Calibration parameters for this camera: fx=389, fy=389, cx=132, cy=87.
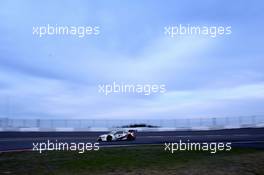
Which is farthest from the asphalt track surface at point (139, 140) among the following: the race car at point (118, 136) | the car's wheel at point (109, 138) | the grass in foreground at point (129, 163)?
the grass in foreground at point (129, 163)

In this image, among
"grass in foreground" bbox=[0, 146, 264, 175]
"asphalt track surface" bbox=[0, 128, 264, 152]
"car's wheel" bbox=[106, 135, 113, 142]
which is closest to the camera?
"grass in foreground" bbox=[0, 146, 264, 175]

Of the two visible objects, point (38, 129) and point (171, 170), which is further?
point (38, 129)

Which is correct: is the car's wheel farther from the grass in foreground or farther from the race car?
the grass in foreground

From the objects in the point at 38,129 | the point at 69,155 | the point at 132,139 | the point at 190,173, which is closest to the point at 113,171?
the point at 190,173

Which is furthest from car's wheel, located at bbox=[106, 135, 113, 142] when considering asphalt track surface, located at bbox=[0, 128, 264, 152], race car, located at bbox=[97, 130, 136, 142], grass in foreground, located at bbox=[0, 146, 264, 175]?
grass in foreground, located at bbox=[0, 146, 264, 175]

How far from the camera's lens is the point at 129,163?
1670cm

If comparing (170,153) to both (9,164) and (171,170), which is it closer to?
(171,170)

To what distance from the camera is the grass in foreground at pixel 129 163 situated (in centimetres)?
1483

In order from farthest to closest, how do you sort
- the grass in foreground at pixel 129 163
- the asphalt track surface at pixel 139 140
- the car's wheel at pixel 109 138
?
the car's wheel at pixel 109 138
the asphalt track surface at pixel 139 140
the grass in foreground at pixel 129 163

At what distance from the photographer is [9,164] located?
16.3 metres

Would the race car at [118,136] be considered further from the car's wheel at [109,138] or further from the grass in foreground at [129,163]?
the grass in foreground at [129,163]

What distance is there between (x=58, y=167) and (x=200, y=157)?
702 cm

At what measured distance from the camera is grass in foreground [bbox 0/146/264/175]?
48.6 ft

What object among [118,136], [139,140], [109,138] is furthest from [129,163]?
[118,136]
